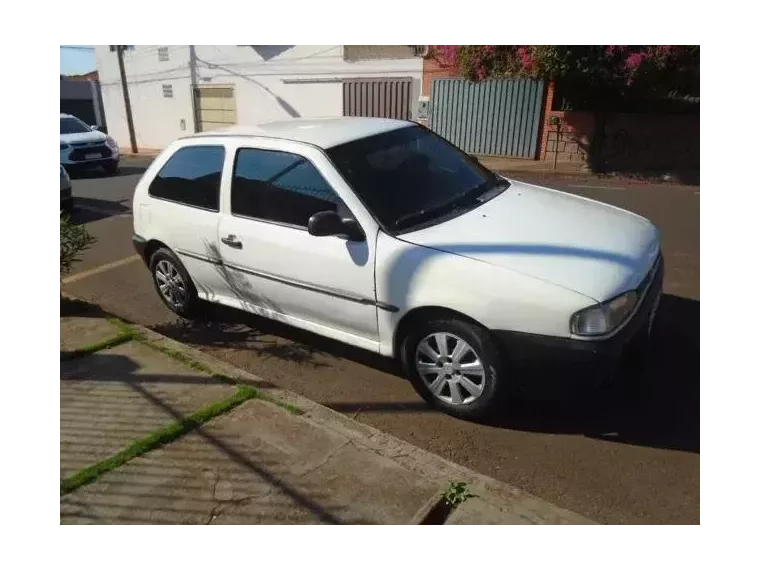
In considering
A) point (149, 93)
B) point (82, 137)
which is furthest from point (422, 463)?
point (149, 93)

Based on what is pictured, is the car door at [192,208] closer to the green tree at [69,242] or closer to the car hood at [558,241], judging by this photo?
the green tree at [69,242]

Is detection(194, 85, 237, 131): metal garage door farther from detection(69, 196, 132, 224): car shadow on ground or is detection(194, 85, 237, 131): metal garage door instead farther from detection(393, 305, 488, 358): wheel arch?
detection(393, 305, 488, 358): wheel arch

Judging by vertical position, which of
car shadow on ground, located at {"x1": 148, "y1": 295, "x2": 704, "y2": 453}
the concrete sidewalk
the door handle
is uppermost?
the door handle

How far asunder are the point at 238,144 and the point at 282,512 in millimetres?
2688

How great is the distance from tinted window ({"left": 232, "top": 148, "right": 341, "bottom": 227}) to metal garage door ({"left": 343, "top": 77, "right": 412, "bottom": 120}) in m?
12.2

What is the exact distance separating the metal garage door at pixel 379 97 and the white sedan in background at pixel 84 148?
21.5ft

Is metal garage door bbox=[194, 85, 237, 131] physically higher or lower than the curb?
higher

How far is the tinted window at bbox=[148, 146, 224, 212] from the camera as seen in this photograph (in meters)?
4.32

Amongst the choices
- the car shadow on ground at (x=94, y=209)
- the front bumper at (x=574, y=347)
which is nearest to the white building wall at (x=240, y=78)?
the car shadow on ground at (x=94, y=209)

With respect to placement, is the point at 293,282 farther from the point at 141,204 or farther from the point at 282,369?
the point at 141,204

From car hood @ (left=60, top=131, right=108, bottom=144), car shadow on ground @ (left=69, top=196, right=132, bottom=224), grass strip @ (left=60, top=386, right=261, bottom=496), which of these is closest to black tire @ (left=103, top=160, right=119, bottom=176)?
car hood @ (left=60, top=131, right=108, bottom=144)

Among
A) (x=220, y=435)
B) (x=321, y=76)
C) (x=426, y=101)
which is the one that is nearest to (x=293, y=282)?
(x=220, y=435)

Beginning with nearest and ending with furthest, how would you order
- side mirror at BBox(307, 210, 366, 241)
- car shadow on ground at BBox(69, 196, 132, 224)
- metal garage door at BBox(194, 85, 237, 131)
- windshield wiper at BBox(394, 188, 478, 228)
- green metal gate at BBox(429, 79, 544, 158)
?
side mirror at BBox(307, 210, 366, 241)
windshield wiper at BBox(394, 188, 478, 228)
car shadow on ground at BBox(69, 196, 132, 224)
green metal gate at BBox(429, 79, 544, 158)
metal garage door at BBox(194, 85, 237, 131)

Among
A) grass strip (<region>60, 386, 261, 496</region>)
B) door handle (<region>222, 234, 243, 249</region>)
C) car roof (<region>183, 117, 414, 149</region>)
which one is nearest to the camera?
grass strip (<region>60, 386, 261, 496</region>)
